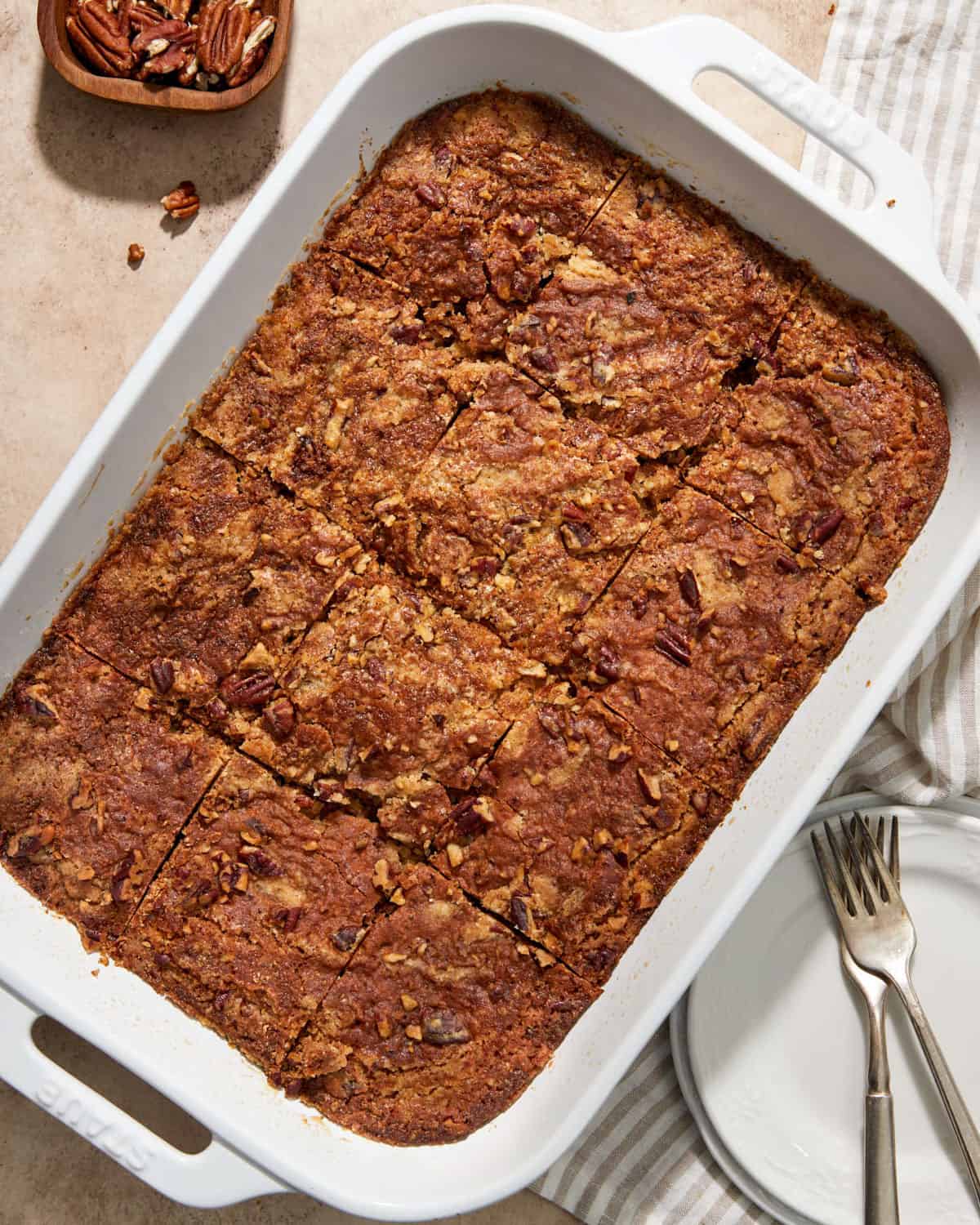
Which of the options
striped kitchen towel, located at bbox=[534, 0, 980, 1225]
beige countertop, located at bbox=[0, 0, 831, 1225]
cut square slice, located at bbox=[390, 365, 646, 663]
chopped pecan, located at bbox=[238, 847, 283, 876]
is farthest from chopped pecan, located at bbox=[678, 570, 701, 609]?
beige countertop, located at bbox=[0, 0, 831, 1225]

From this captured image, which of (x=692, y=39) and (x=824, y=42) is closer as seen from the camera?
(x=692, y=39)

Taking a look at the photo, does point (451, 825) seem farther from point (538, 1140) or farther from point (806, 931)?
point (806, 931)

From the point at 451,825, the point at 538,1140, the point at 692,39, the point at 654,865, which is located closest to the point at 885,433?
the point at 692,39

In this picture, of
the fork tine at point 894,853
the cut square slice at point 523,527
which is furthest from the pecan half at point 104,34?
the fork tine at point 894,853

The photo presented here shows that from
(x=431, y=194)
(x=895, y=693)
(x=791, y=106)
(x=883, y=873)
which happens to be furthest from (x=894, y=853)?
(x=431, y=194)

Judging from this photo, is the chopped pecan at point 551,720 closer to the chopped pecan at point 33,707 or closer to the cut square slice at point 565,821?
the cut square slice at point 565,821

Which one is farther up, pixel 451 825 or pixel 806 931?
pixel 806 931
